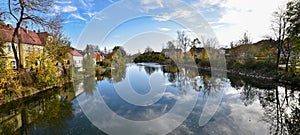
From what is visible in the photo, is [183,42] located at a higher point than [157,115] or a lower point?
higher

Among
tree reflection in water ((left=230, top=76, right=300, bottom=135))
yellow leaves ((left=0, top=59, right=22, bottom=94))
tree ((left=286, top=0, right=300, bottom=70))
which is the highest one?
tree ((left=286, top=0, right=300, bottom=70))

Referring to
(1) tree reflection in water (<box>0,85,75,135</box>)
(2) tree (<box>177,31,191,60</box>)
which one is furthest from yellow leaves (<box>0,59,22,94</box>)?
(2) tree (<box>177,31,191,60</box>)

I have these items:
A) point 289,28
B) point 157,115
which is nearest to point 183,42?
point 289,28

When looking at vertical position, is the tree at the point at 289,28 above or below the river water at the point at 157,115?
above

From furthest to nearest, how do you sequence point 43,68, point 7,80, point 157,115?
point 43,68 < point 7,80 < point 157,115

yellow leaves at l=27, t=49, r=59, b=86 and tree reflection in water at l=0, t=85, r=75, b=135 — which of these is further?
yellow leaves at l=27, t=49, r=59, b=86

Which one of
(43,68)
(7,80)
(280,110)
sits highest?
(43,68)

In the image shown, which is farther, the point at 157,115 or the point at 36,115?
the point at 36,115

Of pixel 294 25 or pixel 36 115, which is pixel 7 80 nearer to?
pixel 36 115

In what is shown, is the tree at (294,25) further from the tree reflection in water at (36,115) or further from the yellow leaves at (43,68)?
the yellow leaves at (43,68)

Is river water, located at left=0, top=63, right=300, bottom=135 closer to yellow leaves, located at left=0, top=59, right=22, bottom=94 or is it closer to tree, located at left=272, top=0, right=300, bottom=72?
yellow leaves, located at left=0, top=59, right=22, bottom=94

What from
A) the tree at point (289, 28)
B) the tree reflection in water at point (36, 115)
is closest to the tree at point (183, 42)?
the tree at point (289, 28)

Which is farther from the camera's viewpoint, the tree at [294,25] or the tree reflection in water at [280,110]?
the tree at [294,25]

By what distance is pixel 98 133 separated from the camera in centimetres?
536
